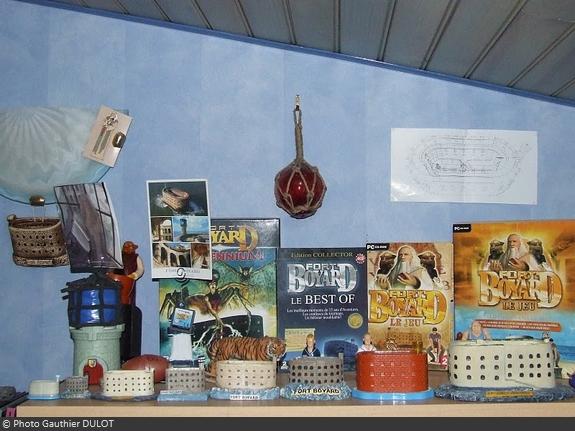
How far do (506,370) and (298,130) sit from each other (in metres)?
0.60

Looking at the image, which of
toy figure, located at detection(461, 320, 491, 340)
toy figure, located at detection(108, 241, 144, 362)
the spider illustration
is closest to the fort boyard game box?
Result: toy figure, located at detection(461, 320, 491, 340)

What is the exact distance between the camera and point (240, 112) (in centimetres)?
154

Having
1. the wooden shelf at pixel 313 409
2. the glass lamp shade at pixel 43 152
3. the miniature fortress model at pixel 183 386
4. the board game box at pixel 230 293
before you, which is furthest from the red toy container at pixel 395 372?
the glass lamp shade at pixel 43 152

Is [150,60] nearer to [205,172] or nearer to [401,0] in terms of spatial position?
[205,172]

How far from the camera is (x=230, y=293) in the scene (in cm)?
150

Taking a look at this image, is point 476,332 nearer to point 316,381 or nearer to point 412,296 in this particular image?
point 412,296

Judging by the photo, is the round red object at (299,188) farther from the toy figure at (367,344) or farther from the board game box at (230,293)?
the toy figure at (367,344)

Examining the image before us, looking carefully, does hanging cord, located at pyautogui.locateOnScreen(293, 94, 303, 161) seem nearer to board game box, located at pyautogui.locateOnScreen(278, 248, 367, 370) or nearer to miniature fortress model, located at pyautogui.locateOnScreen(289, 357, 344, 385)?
board game box, located at pyautogui.locateOnScreen(278, 248, 367, 370)

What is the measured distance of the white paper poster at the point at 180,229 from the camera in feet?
4.93

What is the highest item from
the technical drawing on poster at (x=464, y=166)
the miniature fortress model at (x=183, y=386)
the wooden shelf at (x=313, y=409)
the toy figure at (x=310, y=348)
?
the technical drawing on poster at (x=464, y=166)

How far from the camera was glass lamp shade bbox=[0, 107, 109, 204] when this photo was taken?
1517 millimetres

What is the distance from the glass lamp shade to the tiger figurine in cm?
44

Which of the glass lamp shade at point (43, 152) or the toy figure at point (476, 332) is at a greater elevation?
the glass lamp shade at point (43, 152)
